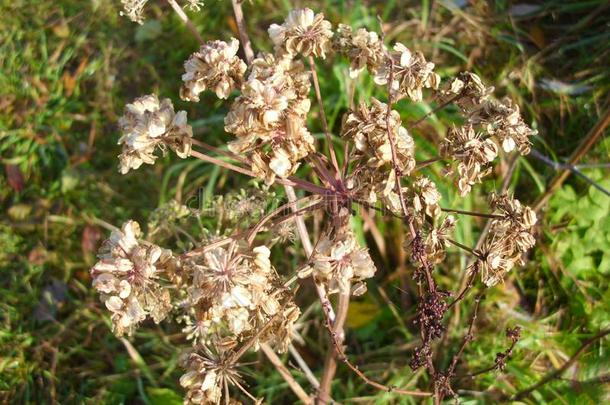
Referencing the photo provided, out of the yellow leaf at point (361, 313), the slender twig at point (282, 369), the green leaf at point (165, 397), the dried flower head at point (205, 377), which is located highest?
the dried flower head at point (205, 377)

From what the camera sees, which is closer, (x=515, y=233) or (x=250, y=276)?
(x=250, y=276)

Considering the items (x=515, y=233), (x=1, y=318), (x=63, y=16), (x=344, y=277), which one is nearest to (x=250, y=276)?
(x=344, y=277)

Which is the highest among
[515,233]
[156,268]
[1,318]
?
[156,268]

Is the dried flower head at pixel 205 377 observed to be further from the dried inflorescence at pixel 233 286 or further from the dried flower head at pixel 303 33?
the dried flower head at pixel 303 33

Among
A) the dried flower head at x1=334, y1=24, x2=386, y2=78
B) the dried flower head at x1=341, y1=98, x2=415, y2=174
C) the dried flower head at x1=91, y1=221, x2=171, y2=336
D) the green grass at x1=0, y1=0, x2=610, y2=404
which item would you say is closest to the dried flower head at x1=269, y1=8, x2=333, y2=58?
the dried flower head at x1=334, y1=24, x2=386, y2=78

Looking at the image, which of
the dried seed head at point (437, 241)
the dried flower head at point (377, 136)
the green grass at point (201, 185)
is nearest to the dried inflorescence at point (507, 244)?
the dried seed head at point (437, 241)

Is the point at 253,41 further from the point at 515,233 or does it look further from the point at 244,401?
the point at 515,233

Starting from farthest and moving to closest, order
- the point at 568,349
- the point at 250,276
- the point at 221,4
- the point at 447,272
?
the point at 221,4, the point at 447,272, the point at 568,349, the point at 250,276
